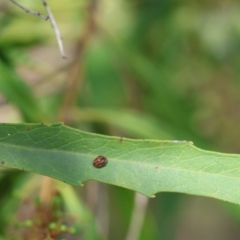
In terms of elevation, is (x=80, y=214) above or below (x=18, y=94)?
below

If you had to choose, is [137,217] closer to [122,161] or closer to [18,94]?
[18,94]

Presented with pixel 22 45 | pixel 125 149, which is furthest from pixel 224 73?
pixel 125 149

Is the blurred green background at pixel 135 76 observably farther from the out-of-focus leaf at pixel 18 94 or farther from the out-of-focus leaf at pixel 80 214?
the out-of-focus leaf at pixel 80 214

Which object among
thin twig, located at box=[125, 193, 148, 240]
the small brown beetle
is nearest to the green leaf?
the small brown beetle

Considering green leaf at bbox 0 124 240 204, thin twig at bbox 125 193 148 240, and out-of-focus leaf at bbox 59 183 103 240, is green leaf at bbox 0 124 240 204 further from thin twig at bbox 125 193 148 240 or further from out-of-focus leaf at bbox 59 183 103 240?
thin twig at bbox 125 193 148 240

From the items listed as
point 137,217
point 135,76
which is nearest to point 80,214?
point 137,217

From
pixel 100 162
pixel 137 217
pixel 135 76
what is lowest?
pixel 100 162

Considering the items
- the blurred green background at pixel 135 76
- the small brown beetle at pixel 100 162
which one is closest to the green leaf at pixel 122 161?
the small brown beetle at pixel 100 162

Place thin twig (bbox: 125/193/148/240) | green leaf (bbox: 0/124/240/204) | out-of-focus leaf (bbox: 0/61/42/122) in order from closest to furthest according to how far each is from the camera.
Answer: green leaf (bbox: 0/124/240/204) < out-of-focus leaf (bbox: 0/61/42/122) < thin twig (bbox: 125/193/148/240)
